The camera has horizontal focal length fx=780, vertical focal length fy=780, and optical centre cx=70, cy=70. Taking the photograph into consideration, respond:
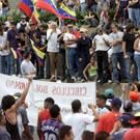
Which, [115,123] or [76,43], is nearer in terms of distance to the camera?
[115,123]

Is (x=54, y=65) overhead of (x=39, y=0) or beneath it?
beneath

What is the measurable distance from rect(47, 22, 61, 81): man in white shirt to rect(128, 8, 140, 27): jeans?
3.08 metres

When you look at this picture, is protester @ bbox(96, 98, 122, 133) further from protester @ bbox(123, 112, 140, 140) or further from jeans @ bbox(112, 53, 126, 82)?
jeans @ bbox(112, 53, 126, 82)

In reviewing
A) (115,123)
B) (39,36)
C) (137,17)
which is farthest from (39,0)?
(115,123)

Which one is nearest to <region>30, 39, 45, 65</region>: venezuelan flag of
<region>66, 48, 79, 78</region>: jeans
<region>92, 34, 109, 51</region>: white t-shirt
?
<region>66, 48, 79, 78</region>: jeans

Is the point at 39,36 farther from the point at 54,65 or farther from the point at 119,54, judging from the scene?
the point at 119,54

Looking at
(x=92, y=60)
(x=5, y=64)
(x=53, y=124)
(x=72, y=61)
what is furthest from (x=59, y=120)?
(x=5, y=64)

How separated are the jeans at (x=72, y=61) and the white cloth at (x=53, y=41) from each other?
52 cm

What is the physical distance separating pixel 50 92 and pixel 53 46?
5856mm

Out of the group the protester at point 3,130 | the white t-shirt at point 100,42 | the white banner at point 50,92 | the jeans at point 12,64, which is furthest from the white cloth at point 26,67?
the protester at point 3,130

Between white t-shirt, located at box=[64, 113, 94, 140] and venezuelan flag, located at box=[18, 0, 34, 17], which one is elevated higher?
venezuelan flag, located at box=[18, 0, 34, 17]

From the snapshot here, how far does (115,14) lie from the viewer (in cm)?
2423

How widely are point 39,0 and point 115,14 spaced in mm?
3281

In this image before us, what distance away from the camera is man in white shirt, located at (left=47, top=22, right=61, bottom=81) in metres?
20.7
